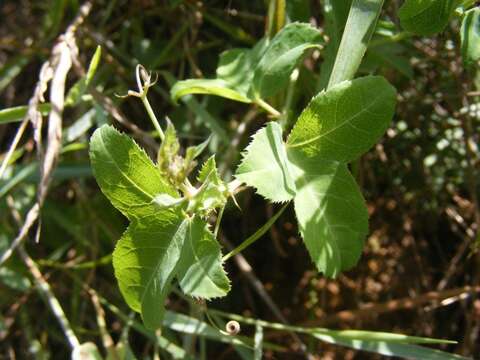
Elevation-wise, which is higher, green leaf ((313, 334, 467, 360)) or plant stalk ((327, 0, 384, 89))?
plant stalk ((327, 0, 384, 89))

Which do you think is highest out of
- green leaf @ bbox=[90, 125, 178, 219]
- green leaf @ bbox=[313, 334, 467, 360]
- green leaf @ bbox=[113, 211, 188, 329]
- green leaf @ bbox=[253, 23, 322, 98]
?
green leaf @ bbox=[253, 23, 322, 98]

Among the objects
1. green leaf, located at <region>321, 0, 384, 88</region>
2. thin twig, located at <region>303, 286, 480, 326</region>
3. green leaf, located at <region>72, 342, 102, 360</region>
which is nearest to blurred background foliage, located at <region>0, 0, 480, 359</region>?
thin twig, located at <region>303, 286, 480, 326</region>

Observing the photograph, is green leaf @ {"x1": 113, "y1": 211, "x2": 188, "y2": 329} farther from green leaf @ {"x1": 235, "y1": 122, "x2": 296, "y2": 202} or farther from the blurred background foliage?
the blurred background foliage

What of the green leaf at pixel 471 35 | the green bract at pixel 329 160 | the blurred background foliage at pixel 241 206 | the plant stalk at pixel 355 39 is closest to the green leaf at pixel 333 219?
the green bract at pixel 329 160

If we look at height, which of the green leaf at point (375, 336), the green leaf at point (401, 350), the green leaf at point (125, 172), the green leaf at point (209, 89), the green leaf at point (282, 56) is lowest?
the green leaf at point (401, 350)

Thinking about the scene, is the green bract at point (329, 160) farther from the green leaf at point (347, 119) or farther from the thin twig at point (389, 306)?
the thin twig at point (389, 306)

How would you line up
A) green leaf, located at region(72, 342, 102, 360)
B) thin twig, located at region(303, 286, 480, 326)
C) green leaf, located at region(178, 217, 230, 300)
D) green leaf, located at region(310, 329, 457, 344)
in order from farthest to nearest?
1. thin twig, located at region(303, 286, 480, 326)
2. green leaf, located at region(72, 342, 102, 360)
3. green leaf, located at region(310, 329, 457, 344)
4. green leaf, located at region(178, 217, 230, 300)
